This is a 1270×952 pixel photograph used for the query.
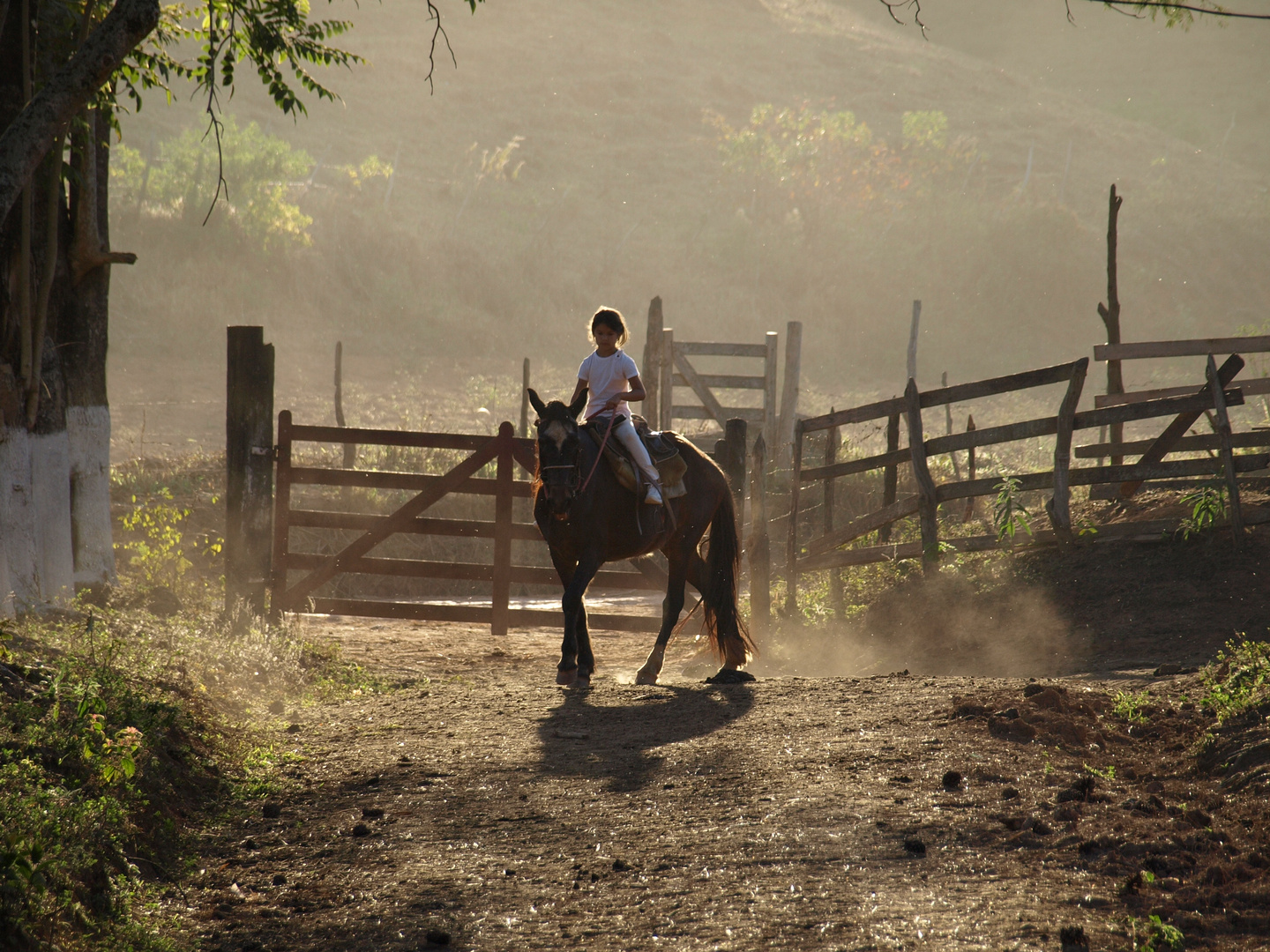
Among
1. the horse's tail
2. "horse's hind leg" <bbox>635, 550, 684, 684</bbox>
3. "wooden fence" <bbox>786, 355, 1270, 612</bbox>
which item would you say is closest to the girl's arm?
the horse's tail

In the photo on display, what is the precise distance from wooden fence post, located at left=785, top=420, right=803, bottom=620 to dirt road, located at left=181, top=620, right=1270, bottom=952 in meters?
5.24

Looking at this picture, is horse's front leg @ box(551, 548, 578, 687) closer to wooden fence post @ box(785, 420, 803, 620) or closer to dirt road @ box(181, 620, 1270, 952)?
dirt road @ box(181, 620, 1270, 952)

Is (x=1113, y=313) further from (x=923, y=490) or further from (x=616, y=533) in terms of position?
(x=616, y=533)

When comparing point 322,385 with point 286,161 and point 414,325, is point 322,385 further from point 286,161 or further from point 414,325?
point 286,161

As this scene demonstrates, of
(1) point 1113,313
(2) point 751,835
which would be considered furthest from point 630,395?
(1) point 1113,313

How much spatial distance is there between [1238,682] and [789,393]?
37.8ft

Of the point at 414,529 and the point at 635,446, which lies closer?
the point at 635,446

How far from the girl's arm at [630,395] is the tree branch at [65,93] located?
12.0ft

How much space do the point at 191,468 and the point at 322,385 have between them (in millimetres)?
17574

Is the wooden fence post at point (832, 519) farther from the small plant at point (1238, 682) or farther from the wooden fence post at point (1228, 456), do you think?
the small plant at point (1238, 682)

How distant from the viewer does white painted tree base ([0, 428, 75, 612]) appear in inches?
283

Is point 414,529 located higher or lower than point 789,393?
lower

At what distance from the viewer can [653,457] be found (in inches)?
291

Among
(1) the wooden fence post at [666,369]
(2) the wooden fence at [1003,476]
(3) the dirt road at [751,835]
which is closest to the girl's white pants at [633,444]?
(3) the dirt road at [751,835]
